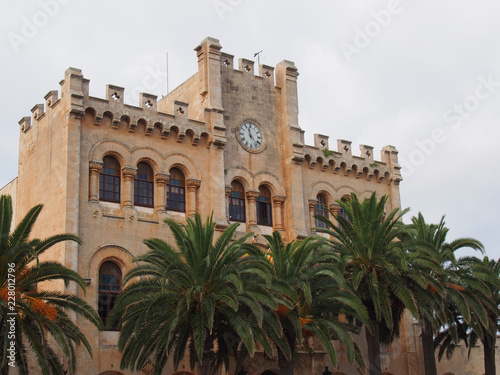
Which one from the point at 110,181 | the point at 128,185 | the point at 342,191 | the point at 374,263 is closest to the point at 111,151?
the point at 110,181

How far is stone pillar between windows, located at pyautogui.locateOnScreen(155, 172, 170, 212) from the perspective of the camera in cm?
2827

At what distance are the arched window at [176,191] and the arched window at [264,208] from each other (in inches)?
143

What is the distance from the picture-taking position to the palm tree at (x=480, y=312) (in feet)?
91.4

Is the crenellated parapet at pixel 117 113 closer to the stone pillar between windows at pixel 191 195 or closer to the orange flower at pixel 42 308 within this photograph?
the stone pillar between windows at pixel 191 195

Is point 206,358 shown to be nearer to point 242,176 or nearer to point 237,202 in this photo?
point 237,202

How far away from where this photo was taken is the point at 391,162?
36594mm

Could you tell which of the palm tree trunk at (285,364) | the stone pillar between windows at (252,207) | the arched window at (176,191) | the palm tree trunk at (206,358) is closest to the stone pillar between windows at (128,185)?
the arched window at (176,191)

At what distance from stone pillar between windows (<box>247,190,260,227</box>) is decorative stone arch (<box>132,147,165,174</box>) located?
408 cm

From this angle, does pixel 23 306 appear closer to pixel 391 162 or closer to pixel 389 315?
pixel 389 315

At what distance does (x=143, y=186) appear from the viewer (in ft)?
93.4

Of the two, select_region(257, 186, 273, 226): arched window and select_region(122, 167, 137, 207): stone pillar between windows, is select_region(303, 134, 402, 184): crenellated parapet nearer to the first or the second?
select_region(257, 186, 273, 226): arched window

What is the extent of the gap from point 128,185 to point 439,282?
11681 millimetres

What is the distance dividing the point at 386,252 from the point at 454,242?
4.63 meters

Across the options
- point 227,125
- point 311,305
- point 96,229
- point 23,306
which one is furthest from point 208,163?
point 23,306
